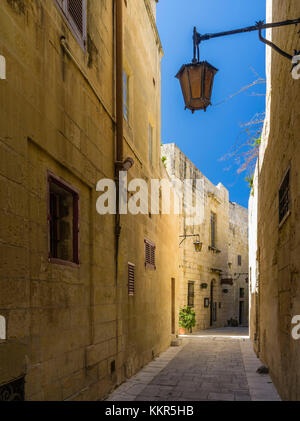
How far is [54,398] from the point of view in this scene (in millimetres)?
3768

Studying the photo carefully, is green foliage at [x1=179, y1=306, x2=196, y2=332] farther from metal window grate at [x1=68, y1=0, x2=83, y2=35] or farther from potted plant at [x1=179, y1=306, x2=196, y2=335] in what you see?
metal window grate at [x1=68, y1=0, x2=83, y2=35]

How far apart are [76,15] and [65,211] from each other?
2429 mm

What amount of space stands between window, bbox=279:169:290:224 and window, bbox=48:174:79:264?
258 centimetres

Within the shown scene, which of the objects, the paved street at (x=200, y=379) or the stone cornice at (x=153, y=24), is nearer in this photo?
the paved street at (x=200, y=379)

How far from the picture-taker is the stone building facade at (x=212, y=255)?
658 inches

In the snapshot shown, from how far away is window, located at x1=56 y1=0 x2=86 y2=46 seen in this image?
4.29 metres

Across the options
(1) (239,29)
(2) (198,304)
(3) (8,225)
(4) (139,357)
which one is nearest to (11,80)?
(3) (8,225)

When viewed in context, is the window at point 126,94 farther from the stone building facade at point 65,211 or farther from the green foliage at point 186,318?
the green foliage at point 186,318

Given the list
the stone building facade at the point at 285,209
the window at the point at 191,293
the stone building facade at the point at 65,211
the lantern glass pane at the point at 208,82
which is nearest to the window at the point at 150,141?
the stone building facade at the point at 65,211

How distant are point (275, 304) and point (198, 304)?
1228 cm

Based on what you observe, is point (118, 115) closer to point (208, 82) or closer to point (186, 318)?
point (208, 82)

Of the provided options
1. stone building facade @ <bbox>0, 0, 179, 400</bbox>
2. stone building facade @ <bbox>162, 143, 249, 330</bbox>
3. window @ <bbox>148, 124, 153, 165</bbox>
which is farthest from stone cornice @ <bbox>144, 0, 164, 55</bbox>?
stone building facade @ <bbox>162, 143, 249, 330</bbox>

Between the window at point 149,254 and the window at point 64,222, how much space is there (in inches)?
161
